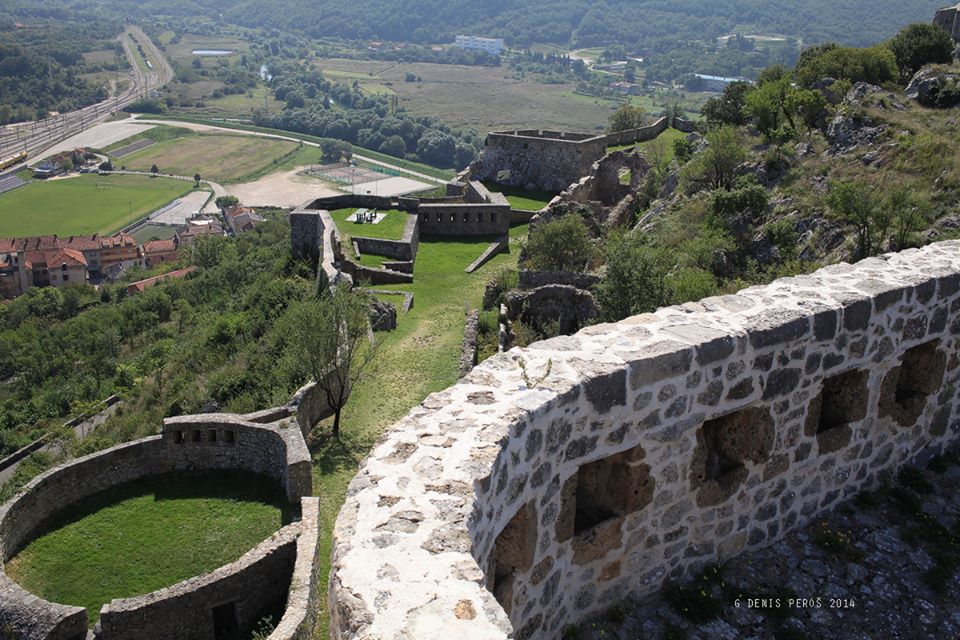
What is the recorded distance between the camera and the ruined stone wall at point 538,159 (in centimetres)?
4134

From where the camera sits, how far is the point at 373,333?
23.2 meters

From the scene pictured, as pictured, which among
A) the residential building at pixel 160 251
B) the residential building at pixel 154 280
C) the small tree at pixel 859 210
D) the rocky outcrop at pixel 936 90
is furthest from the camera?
the residential building at pixel 160 251

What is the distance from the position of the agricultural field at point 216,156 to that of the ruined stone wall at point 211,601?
116095 millimetres

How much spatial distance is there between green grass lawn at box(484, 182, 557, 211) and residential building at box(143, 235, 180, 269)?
4849 centimetres

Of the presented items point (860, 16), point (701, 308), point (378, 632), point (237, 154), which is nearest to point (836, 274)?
point (701, 308)

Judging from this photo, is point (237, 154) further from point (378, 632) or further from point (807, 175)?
point (378, 632)

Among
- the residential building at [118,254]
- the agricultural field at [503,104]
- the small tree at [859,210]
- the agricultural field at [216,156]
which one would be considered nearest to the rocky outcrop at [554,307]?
the small tree at [859,210]

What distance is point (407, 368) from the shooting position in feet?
69.2

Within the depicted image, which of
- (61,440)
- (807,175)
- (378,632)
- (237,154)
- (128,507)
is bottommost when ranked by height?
(237,154)

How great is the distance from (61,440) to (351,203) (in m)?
14.7

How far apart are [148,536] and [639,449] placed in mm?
11992

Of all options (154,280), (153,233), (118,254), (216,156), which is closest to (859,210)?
(154,280)

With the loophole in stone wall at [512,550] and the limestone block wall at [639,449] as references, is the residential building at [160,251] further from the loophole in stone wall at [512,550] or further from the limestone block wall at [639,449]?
the loophole in stone wall at [512,550]

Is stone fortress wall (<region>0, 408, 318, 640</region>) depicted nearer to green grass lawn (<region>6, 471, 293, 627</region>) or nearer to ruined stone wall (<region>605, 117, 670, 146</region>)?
green grass lawn (<region>6, 471, 293, 627</region>)
